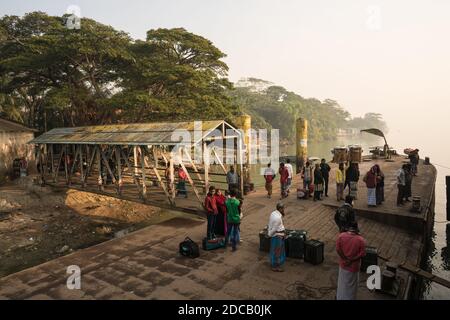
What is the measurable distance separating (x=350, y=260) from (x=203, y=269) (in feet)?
12.4

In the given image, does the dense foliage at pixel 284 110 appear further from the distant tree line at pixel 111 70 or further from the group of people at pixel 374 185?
the group of people at pixel 374 185

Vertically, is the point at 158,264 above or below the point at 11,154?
below

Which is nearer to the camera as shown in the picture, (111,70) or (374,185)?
(374,185)

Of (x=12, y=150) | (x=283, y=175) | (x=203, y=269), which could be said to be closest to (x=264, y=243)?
(x=203, y=269)

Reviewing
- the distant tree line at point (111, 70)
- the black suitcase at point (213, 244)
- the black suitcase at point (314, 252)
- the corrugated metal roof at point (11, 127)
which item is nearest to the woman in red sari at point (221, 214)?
the black suitcase at point (213, 244)

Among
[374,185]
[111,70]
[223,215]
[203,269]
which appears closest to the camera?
[203,269]

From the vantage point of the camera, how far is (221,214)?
10008mm

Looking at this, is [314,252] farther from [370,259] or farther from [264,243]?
[264,243]

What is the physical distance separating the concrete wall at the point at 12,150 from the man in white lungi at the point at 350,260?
1004 inches

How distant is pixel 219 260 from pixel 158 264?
1712mm

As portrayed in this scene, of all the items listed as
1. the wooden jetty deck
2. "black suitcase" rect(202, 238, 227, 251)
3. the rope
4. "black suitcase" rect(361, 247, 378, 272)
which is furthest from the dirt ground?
"black suitcase" rect(361, 247, 378, 272)
